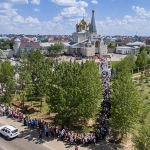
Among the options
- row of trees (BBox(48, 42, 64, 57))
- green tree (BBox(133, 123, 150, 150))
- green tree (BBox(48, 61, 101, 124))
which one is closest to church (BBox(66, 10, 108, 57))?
row of trees (BBox(48, 42, 64, 57))

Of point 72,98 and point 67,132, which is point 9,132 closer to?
point 67,132

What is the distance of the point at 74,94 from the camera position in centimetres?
1934

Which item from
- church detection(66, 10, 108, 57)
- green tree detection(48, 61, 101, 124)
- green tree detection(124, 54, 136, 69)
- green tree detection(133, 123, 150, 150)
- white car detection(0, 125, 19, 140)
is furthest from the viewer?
church detection(66, 10, 108, 57)

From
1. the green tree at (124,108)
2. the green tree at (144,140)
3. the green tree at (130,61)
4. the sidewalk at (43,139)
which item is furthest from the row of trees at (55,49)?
the green tree at (144,140)

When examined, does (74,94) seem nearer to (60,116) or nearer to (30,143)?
(60,116)

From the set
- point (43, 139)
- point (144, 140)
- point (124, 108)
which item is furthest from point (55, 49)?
point (144, 140)

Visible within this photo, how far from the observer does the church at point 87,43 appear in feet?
270

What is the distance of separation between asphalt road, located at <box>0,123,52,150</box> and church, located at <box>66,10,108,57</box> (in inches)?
2540

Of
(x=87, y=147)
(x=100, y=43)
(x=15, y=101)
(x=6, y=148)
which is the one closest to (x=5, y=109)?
(x=15, y=101)

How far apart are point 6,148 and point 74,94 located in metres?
6.95

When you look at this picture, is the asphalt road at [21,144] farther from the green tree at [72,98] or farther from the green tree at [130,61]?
the green tree at [130,61]

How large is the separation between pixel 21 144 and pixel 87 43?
67.1 meters

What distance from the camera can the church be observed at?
82.4 metres

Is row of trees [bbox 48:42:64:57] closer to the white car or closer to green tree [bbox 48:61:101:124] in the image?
green tree [bbox 48:61:101:124]
